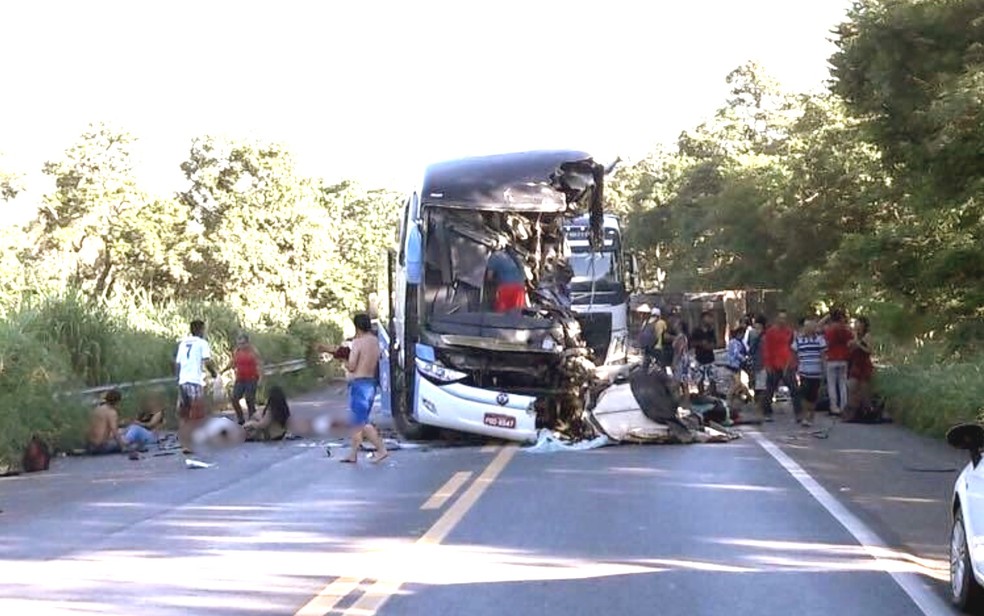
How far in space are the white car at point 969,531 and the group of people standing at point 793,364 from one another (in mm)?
11090

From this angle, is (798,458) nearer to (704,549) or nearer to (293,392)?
(704,549)

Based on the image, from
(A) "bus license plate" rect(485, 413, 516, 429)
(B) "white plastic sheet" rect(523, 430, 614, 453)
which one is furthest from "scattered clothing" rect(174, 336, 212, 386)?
(B) "white plastic sheet" rect(523, 430, 614, 453)

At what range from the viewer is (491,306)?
17719mm

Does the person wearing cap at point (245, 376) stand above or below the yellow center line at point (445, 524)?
above

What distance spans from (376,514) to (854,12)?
13.1 meters

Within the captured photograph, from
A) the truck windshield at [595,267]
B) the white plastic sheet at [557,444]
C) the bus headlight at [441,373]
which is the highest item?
the truck windshield at [595,267]

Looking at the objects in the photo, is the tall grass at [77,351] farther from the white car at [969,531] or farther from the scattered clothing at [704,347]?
the white car at [969,531]

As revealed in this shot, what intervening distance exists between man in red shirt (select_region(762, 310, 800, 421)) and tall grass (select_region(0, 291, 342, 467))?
32.8 ft

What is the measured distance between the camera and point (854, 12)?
68.8 ft

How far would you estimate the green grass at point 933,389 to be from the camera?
635 inches

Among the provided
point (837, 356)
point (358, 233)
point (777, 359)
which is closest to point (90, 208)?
point (358, 233)

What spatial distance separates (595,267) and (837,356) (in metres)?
5.40

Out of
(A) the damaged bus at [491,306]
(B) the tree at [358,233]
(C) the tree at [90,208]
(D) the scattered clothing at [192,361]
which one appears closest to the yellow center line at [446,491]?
(A) the damaged bus at [491,306]

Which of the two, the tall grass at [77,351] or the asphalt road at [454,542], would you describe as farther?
the tall grass at [77,351]
